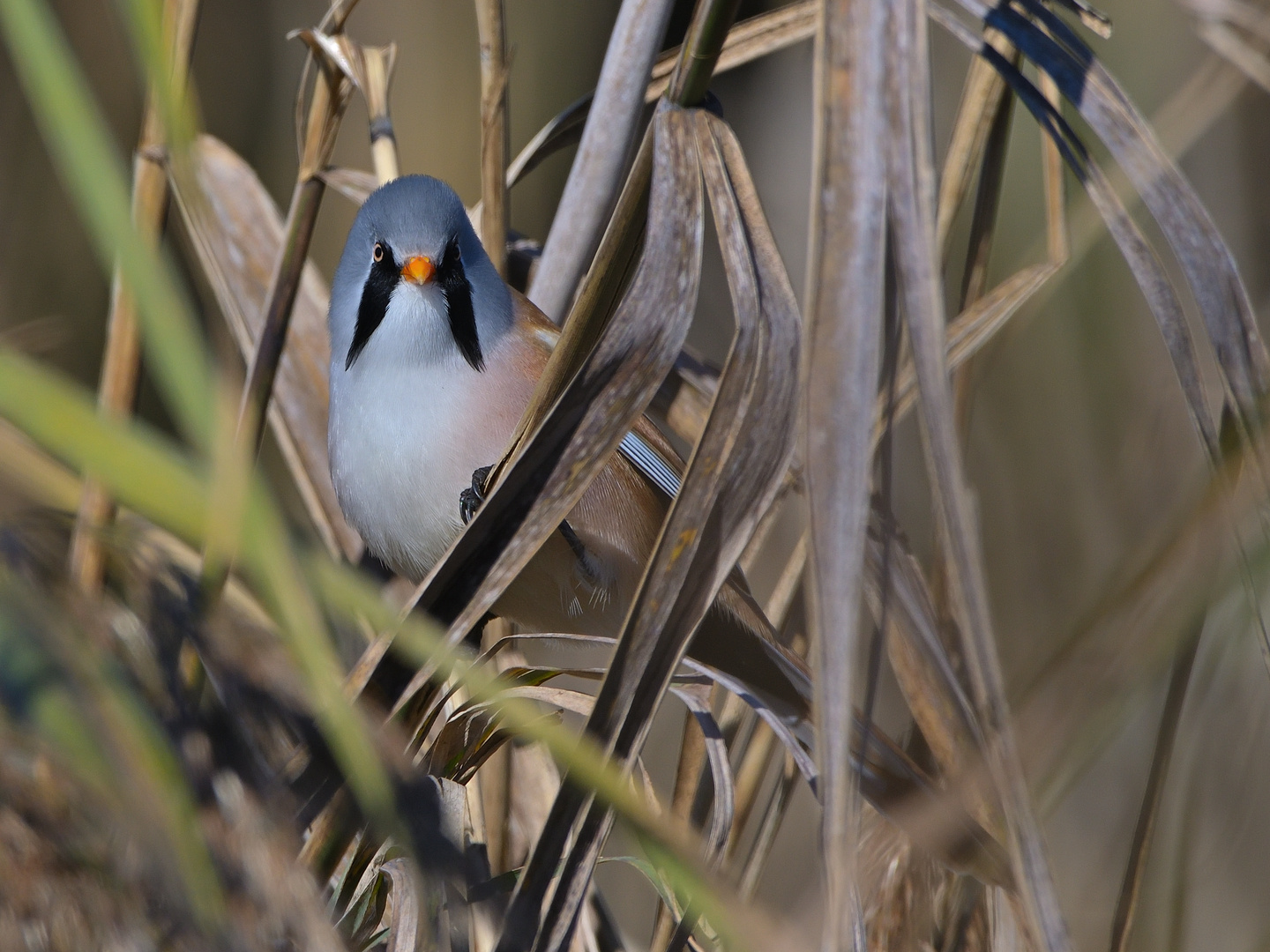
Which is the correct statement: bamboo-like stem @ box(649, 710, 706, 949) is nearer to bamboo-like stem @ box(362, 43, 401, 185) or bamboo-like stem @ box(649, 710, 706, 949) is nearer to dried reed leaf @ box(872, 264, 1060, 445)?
dried reed leaf @ box(872, 264, 1060, 445)

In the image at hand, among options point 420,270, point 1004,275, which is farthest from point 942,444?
point 1004,275

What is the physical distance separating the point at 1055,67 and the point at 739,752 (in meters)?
1.19

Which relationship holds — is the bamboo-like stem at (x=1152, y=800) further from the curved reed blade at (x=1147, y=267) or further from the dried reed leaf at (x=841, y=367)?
the dried reed leaf at (x=841, y=367)

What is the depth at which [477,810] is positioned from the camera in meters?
1.53

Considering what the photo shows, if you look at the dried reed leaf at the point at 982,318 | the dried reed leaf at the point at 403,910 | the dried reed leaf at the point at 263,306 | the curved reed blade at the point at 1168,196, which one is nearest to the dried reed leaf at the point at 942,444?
the curved reed blade at the point at 1168,196

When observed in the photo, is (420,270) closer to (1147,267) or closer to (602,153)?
(602,153)

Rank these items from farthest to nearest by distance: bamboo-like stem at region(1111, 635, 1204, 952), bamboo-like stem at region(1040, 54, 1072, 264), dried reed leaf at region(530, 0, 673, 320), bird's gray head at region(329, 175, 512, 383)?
bird's gray head at region(329, 175, 512, 383) → bamboo-like stem at region(1040, 54, 1072, 264) → dried reed leaf at region(530, 0, 673, 320) → bamboo-like stem at region(1111, 635, 1204, 952)

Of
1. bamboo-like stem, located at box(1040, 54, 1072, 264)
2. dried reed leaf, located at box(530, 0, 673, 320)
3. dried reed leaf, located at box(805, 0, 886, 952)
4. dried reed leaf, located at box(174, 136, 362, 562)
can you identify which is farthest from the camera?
dried reed leaf, located at box(174, 136, 362, 562)

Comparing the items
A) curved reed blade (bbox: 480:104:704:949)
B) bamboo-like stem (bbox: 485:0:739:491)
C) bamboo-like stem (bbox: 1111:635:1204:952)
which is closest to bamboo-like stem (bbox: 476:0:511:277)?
bamboo-like stem (bbox: 485:0:739:491)

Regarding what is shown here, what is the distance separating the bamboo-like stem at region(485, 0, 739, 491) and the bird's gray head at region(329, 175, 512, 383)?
0.69 m

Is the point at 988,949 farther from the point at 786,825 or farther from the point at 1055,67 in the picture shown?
the point at 786,825

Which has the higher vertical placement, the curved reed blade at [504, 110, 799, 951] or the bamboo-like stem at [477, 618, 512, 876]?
the curved reed blade at [504, 110, 799, 951]

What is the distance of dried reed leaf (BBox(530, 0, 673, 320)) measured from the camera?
146 centimetres

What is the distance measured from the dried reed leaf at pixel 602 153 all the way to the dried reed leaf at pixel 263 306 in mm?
500
